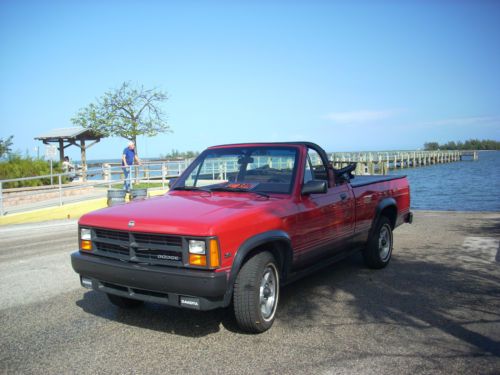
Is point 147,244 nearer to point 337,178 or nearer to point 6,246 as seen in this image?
point 337,178

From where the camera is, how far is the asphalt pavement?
12.2ft

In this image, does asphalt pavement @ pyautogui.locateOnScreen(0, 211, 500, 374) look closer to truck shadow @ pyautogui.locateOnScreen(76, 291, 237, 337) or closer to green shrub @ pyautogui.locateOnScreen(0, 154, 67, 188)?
truck shadow @ pyautogui.locateOnScreen(76, 291, 237, 337)

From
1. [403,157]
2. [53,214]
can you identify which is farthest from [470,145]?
[53,214]

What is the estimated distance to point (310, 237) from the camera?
16.8ft

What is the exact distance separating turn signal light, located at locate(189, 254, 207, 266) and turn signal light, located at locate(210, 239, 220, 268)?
0.06 meters

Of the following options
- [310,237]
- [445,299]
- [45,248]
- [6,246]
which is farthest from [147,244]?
[6,246]

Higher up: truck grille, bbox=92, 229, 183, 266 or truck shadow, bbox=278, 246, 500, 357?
truck grille, bbox=92, 229, 183, 266

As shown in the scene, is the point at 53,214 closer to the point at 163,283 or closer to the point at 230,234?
the point at 163,283

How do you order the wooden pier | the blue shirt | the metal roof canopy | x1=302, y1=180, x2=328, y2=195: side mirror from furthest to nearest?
the wooden pier
the metal roof canopy
the blue shirt
x1=302, y1=180, x2=328, y2=195: side mirror

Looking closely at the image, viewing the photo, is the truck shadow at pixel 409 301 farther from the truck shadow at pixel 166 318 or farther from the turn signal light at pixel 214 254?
the turn signal light at pixel 214 254

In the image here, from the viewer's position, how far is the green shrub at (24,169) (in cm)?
2244

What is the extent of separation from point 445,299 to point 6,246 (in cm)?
825

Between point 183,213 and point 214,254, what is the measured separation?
1.85 ft

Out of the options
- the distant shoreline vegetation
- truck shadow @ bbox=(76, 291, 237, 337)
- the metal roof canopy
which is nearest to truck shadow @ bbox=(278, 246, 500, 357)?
truck shadow @ bbox=(76, 291, 237, 337)
